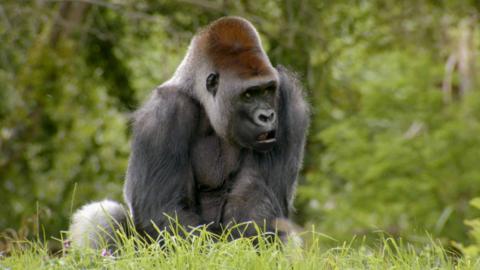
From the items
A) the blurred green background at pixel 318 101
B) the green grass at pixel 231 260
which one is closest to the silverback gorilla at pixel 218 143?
the green grass at pixel 231 260

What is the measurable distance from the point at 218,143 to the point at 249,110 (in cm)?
40

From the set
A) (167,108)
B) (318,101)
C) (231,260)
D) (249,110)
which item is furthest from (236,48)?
(318,101)

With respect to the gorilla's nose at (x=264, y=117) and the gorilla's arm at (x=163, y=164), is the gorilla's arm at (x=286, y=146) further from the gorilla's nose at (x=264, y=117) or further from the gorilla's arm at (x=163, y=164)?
the gorilla's arm at (x=163, y=164)

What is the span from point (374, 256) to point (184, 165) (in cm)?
151

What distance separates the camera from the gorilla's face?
16.8 ft

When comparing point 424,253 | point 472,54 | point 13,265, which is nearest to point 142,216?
point 13,265

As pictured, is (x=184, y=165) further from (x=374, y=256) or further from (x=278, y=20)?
(x=278, y=20)

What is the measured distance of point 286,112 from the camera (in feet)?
18.1

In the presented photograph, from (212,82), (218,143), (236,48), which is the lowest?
(218,143)

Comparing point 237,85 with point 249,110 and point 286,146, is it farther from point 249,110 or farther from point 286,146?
point 286,146

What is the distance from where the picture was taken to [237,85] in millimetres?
5227

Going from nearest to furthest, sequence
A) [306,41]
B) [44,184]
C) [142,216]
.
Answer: [142,216], [306,41], [44,184]

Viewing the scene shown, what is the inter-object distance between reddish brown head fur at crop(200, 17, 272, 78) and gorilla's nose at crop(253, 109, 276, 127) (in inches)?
8.7

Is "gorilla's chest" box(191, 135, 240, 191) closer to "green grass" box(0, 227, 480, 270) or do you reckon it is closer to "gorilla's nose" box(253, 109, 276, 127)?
"gorilla's nose" box(253, 109, 276, 127)
